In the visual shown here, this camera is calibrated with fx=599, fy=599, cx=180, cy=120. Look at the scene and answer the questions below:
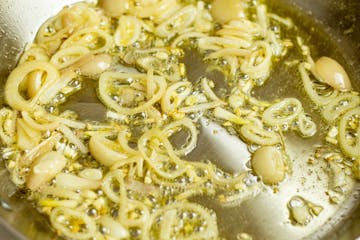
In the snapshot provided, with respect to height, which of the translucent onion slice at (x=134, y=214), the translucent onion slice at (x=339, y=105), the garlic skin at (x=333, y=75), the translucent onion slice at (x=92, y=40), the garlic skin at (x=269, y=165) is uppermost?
the garlic skin at (x=333, y=75)

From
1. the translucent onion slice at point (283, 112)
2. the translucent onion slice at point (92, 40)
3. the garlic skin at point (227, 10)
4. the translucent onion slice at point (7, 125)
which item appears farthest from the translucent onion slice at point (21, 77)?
the translucent onion slice at point (283, 112)

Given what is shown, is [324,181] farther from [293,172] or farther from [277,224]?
[277,224]

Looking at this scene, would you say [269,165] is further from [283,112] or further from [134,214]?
[134,214]

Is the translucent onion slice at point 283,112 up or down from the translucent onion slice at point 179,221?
up

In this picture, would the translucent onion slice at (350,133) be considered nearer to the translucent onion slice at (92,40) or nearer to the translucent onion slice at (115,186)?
the translucent onion slice at (115,186)

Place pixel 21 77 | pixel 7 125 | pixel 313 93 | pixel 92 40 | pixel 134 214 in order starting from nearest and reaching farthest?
pixel 134 214 < pixel 7 125 < pixel 21 77 < pixel 313 93 < pixel 92 40

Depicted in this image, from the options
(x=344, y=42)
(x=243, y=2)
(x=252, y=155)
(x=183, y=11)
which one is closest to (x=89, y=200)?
(x=252, y=155)

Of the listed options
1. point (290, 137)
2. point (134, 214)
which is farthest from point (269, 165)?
point (134, 214)

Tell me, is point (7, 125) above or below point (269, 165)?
below
